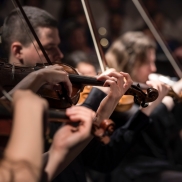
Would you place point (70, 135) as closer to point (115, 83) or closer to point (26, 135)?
point (26, 135)

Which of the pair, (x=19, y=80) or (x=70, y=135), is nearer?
(x=70, y=135)

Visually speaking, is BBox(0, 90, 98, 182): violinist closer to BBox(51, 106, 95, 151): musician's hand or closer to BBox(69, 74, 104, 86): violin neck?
BBox(51, 106, 95, 151): musician's hand

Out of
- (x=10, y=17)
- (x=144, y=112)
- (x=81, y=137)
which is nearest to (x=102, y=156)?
(x=144, y=112)

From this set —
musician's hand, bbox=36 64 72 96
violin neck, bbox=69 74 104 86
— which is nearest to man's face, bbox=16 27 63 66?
violin neck, bbox=69 74 104 86

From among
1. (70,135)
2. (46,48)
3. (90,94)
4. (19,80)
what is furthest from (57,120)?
(46,48)

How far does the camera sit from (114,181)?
192cm

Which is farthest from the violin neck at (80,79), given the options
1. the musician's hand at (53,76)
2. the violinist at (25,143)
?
the violinist at (25,143)

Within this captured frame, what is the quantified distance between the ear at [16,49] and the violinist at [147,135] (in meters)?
0.66

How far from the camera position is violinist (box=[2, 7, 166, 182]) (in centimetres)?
131

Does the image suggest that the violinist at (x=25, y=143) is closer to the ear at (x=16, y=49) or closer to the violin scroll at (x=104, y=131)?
the violin scroll at (x=104, y=131)

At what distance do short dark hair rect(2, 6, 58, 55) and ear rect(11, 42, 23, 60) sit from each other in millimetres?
14

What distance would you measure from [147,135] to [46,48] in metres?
0.71

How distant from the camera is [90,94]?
1.45 metres

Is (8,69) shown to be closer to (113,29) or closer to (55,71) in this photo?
(55,71)
